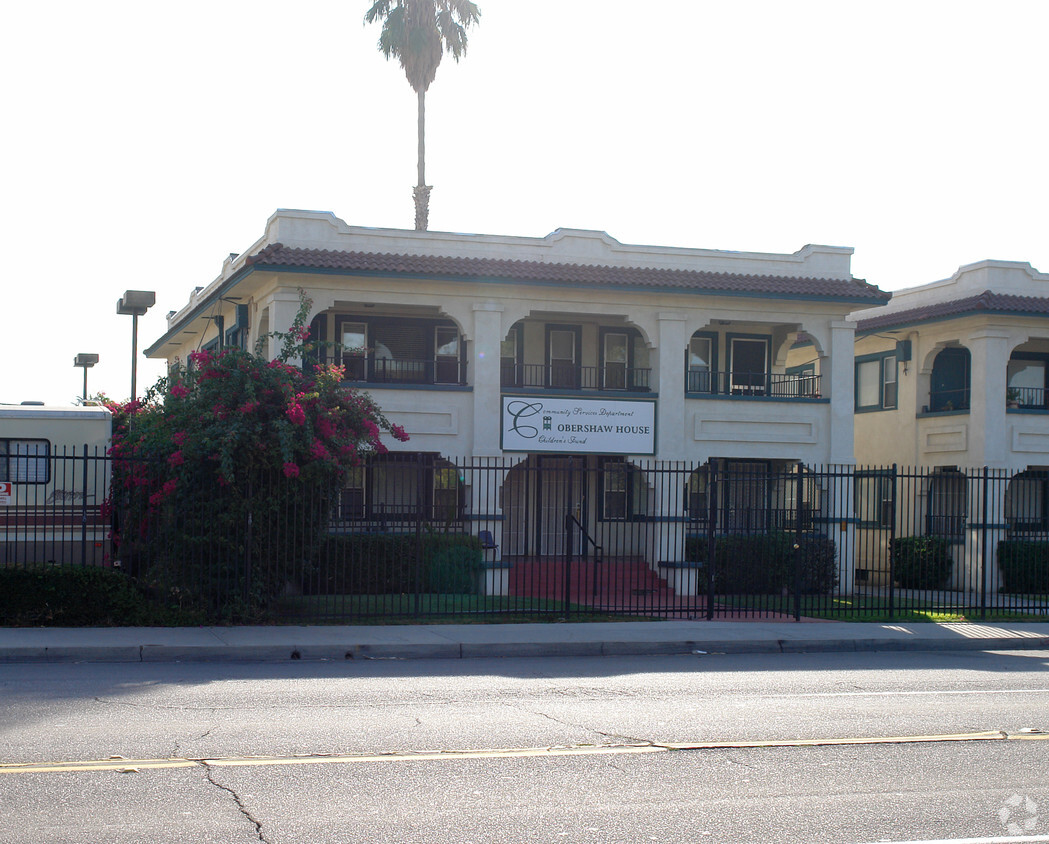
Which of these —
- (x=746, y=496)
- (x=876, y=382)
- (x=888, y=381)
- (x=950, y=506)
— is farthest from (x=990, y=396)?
(x=746, y=496)

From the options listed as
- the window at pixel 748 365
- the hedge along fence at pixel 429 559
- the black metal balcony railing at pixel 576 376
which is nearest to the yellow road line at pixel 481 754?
the hedge along fence at pixel 429 559

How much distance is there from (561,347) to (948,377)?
34.7ft

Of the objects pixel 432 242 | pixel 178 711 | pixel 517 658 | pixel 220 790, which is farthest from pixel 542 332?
pixel 220 790

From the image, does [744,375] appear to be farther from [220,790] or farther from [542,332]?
[220,790]

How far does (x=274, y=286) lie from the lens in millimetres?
23234

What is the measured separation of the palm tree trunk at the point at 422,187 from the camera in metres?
35.7

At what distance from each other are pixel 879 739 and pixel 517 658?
20.7 feet

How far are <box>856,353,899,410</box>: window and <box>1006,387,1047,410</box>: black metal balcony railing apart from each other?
300 cm

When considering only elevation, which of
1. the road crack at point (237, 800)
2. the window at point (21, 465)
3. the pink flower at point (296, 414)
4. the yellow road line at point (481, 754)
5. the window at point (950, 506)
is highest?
the pink flower at point (296, 414)

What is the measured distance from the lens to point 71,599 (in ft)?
48.0

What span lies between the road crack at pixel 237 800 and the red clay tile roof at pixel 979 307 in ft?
78.3

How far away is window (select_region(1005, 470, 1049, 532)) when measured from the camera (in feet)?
93.6

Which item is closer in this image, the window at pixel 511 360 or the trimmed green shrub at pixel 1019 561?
the window at pixel 511 360

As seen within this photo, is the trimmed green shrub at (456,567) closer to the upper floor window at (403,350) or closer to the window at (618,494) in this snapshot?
the upper floor window at (403,350)
